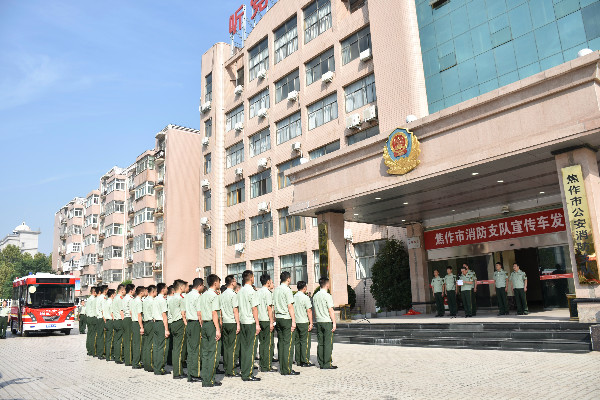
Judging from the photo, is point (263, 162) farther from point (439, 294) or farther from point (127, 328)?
point (127, 328)

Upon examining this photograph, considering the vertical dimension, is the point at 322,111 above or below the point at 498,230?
above

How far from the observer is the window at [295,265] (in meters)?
24.2

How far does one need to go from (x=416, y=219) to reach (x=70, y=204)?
57.1 meters

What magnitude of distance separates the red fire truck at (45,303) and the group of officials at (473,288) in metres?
14.2

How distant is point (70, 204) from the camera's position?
63000mm

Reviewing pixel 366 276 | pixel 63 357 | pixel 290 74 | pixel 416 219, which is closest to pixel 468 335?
pixel 416 219

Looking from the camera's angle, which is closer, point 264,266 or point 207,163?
point 264,266

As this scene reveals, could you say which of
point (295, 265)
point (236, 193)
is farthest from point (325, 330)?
point (236, 193)

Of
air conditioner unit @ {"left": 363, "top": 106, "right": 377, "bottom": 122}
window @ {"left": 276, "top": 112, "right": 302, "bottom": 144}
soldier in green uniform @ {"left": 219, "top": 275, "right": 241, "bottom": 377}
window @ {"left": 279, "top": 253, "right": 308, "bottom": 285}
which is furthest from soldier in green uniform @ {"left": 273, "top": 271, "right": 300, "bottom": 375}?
window @ {"left": 276, "top": 112, "right": 302, "bottom": 144}

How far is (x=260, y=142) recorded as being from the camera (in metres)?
28.6

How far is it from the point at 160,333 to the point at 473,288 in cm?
925

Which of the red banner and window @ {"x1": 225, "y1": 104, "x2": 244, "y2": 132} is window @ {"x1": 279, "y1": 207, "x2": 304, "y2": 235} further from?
the red banner

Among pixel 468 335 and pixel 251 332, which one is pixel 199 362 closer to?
pixel 251 332

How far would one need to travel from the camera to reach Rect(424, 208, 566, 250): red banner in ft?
48.2
